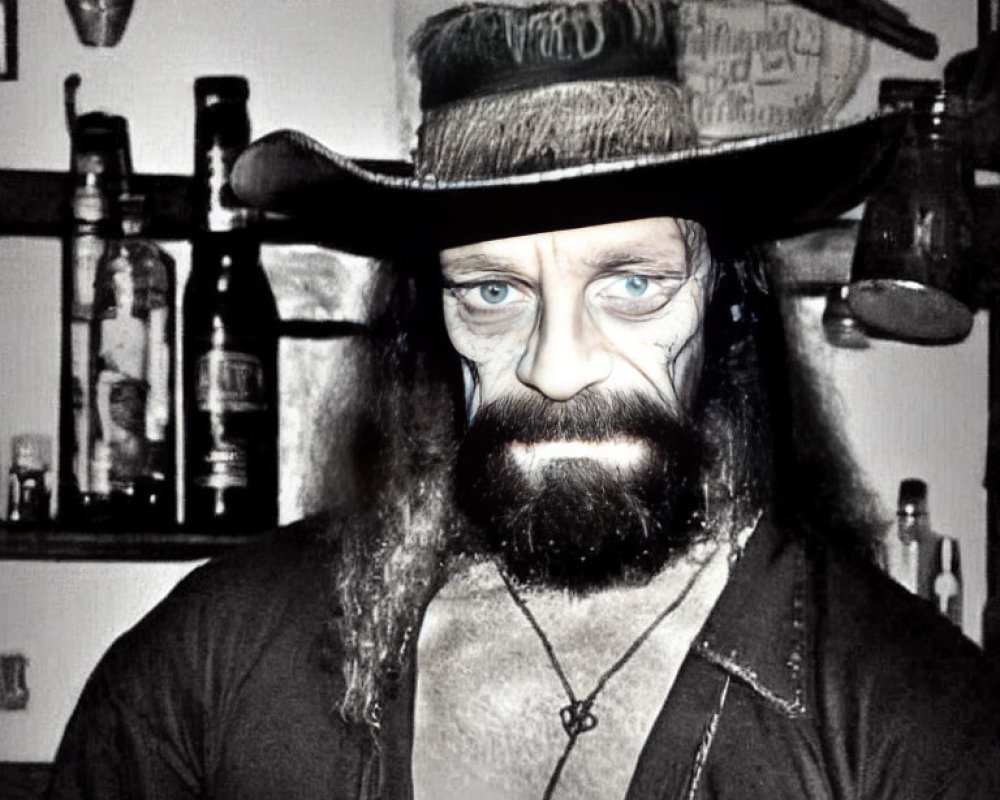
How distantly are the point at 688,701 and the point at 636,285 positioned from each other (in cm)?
28

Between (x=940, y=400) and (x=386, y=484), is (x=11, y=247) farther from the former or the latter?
(x=940, y=400)

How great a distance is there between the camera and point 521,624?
107 centimetres

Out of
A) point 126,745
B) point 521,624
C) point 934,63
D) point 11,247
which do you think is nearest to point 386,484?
point 521,624

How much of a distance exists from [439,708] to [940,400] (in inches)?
19.3

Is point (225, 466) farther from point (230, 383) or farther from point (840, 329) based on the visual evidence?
point (840, 329)

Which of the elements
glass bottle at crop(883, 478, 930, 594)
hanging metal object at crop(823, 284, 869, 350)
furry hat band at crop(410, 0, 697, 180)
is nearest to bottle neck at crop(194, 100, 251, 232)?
furry hat band at crop(410, 0, 697, 180)

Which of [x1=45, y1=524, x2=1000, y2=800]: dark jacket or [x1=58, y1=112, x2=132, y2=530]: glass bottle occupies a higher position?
[x1=58, y1=112, x2=132, y2=530]: glass bottle

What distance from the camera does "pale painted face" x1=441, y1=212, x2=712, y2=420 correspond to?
0.98 m

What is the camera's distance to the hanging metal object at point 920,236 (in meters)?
1.18

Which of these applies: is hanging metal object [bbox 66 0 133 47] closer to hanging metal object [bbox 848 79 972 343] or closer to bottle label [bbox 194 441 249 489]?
bottle label [bbox 194 441 249 489]

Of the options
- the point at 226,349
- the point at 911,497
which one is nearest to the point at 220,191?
the point at 226,349

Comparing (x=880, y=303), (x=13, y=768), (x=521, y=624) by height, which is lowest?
(x=13, y=768)

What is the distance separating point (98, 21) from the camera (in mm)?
1213

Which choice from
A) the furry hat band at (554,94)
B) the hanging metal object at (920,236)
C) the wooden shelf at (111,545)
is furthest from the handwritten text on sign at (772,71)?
the wooden shelf at (111,545)
